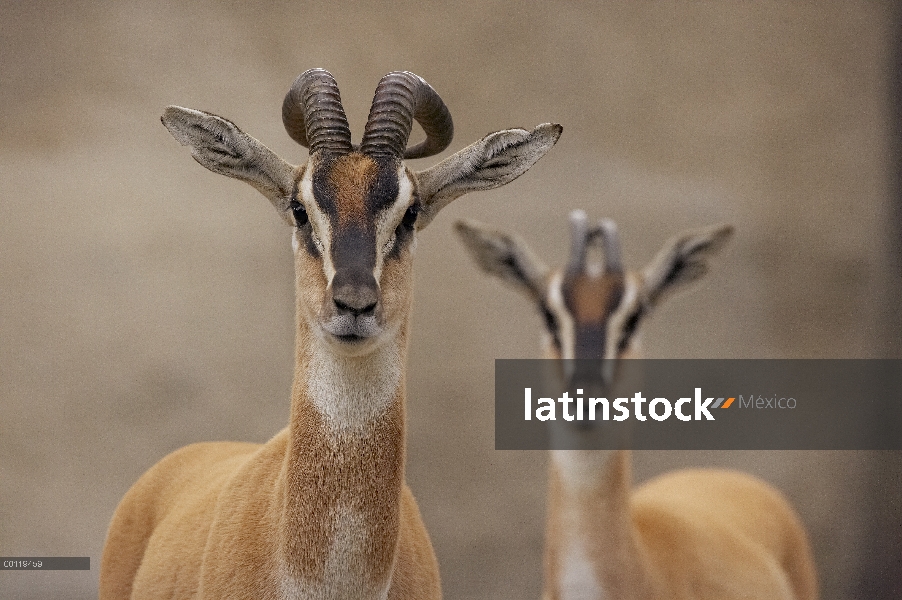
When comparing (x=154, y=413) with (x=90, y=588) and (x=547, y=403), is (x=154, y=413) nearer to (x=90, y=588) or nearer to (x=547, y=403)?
(x=90, y=588)

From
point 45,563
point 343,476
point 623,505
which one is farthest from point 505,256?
point 45,563

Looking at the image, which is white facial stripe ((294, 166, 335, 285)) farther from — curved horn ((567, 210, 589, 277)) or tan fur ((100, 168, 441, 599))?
curved horn ((567, 210, 589, 277))

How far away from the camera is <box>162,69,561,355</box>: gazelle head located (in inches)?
57.1

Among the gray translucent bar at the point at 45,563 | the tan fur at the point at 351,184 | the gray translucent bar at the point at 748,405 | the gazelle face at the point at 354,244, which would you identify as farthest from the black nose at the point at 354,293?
the gray translucent bar at the point at 45,563

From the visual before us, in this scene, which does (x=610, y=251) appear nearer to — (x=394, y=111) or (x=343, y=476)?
(x=394, y=111)

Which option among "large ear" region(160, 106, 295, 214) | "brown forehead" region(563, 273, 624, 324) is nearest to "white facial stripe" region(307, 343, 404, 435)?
"large ear" region(160, 106, 295, 214)

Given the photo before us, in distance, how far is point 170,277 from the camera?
3.10 metres

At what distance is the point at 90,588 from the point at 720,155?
8.57 feet

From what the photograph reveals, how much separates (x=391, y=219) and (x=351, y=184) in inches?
3.6

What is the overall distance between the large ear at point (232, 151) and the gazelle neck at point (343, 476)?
327mm

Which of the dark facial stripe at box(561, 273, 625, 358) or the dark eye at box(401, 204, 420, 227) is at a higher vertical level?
the dark eye at box(401, 204, 420, 227)

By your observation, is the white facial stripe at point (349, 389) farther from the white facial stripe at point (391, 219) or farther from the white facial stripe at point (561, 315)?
the white facial stripe at point (561, 315)

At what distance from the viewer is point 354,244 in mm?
1478

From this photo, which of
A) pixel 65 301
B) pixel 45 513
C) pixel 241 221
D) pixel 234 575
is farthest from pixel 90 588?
pixel 234 575
